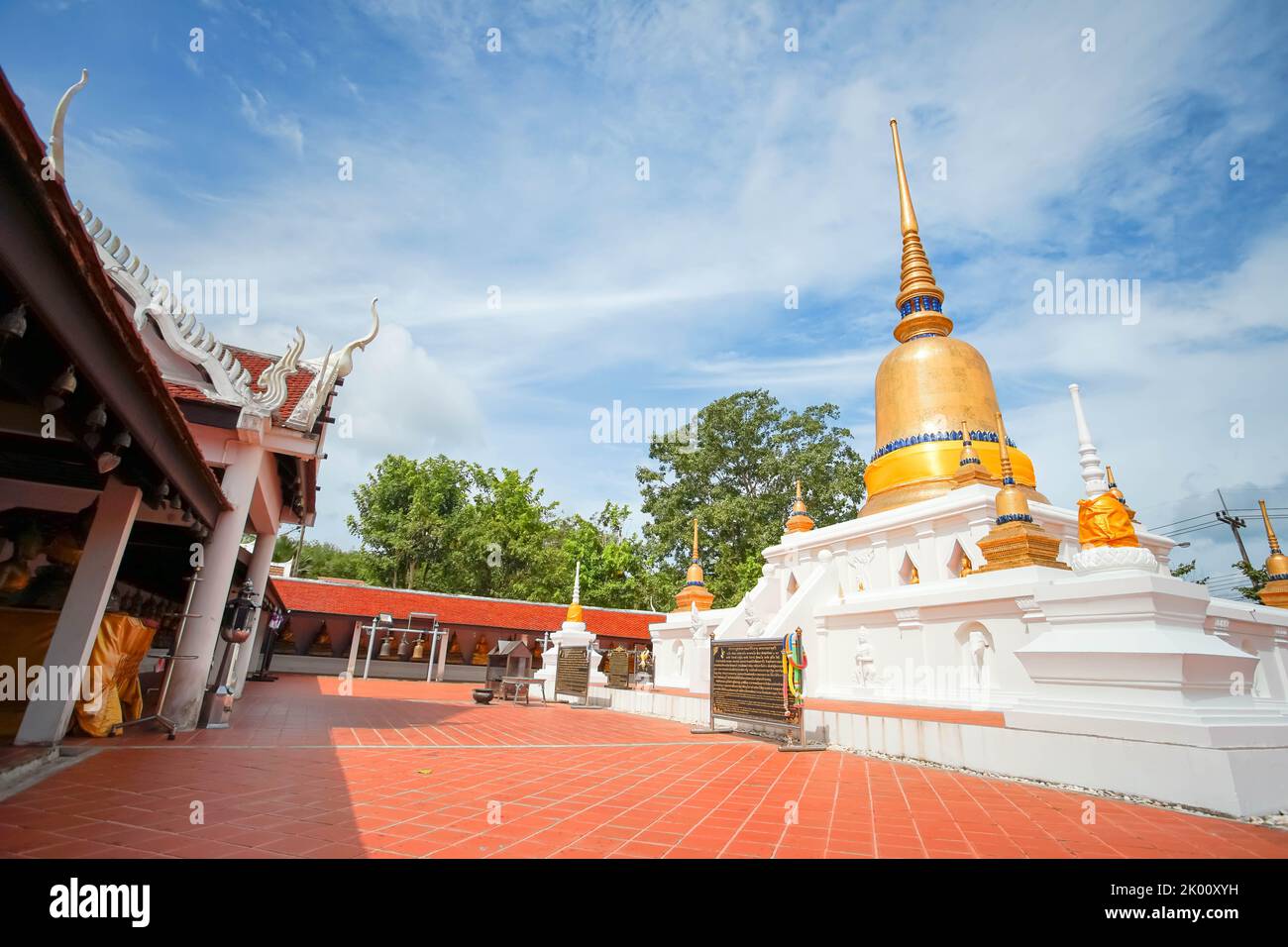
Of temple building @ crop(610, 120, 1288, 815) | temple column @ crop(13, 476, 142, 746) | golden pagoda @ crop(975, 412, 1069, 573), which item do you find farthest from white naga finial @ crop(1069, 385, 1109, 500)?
temple column @ crop(13, 476, 142, 746)

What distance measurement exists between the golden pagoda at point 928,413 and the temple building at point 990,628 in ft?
0.14

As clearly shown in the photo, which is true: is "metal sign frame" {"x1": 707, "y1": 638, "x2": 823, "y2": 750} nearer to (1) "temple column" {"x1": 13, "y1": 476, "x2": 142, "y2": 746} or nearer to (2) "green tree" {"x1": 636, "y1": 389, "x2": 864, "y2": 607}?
(1) "temple column" {"x1": 13, "y1": 476, "x2": 142, "y2": 746}

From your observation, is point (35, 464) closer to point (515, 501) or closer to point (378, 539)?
point (515, 501)

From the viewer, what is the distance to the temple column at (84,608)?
5254 mm

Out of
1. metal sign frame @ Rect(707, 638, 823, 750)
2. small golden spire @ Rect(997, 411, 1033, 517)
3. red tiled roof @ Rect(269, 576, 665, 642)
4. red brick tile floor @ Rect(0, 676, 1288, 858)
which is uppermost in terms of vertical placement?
small golden spire @ Rect(997, 411, 1033, 517)

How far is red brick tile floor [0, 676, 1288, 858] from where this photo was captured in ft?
10.6

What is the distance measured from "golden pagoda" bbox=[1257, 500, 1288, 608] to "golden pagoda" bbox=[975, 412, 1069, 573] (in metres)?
6.86

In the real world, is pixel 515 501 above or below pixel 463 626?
above

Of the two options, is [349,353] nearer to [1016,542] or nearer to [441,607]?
[1016,542]

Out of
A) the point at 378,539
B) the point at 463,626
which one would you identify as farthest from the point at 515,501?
the point at 463,626

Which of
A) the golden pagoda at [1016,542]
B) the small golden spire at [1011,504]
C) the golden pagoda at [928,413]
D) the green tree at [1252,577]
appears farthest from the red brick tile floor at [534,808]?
the green tree at [1252,577]

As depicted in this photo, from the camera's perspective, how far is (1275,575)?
40.6 feet
